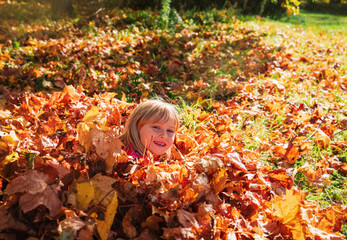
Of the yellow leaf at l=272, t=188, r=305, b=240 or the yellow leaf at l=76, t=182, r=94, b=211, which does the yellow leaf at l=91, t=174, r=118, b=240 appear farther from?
the yellow leaf at l=272, t=188, r=305, b=240

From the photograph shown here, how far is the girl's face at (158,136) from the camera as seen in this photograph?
189 centimetres

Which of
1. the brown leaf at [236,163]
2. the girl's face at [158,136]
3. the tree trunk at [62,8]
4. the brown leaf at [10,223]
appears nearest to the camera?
the brown leaf at [10,223]

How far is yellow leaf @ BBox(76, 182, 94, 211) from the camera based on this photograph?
106cm

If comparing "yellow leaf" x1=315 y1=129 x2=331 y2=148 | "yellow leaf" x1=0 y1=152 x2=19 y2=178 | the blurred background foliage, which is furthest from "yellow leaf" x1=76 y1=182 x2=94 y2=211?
the blurred background foliage

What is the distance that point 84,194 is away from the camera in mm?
1063

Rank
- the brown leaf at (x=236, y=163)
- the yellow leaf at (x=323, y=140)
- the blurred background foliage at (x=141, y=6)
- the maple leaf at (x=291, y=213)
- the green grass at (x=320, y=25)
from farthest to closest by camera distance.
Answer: the green grass at (x=320, y=25)
the blurred background foliage at (x=141, y=6)
the yellow leaf at (x=323, y=140)
the brown leaf at (x=236, y=163)
the maple leaf at (x=291, y=213)

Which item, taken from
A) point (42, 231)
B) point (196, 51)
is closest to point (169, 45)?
point (196, 51)

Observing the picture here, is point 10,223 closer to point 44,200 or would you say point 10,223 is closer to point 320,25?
point 44,200

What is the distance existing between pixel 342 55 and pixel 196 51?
386 centimetres

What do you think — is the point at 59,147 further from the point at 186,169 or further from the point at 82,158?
the point at 186,169

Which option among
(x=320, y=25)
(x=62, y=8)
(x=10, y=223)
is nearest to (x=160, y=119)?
(x=10, y=223)

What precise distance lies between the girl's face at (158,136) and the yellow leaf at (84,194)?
0.78 m

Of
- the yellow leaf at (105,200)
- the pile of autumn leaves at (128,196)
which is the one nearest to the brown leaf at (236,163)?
the pile of autumn leaves at (128,196)

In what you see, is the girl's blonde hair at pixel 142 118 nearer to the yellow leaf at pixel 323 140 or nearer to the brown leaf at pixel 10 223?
the brown leaf at pixel 10 223
